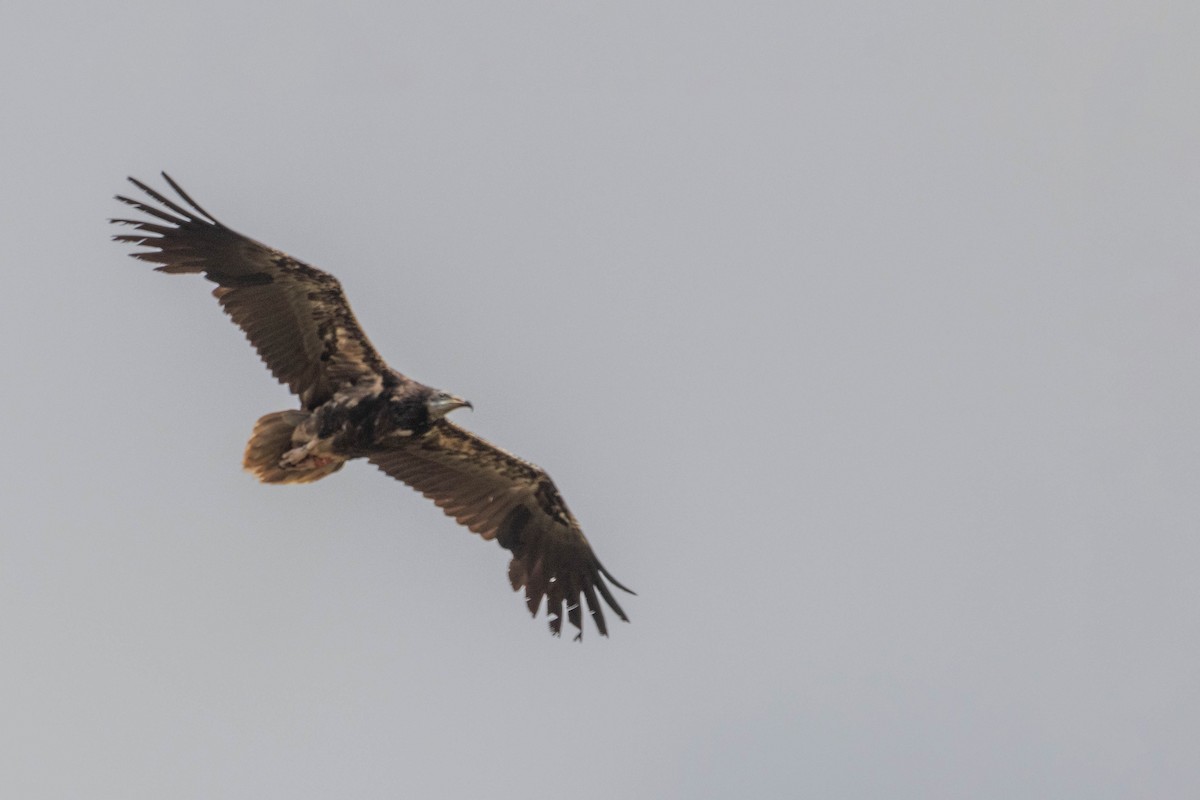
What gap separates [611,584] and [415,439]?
3259mm

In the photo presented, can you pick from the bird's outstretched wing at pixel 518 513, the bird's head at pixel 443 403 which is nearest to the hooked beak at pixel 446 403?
the bird's head at pixel 443 403

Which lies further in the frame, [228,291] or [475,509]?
[475,509]

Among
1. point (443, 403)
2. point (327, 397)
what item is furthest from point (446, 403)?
point (327, 397)

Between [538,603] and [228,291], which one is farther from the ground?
[228,291]

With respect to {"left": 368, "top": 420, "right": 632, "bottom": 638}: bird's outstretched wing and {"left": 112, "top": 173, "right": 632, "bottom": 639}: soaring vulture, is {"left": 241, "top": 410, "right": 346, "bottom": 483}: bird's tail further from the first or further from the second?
{"left": 368, "top": 420, "right": 632, "bottom": 638}: bird's outstretched wing

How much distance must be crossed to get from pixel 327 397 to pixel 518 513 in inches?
125

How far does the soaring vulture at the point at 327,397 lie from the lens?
24.2m

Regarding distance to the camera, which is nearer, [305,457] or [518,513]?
[305,457]

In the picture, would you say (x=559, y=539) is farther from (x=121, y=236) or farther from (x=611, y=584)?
(x=121, y=236)

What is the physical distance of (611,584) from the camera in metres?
25.9

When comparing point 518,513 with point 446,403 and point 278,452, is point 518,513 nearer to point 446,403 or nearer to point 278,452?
point 446,403

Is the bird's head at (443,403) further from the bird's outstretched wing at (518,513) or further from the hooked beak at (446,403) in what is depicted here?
the bird's outstretched wing at (518,513)

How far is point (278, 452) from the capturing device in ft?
81.2

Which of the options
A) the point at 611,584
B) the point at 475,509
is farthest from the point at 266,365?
the point at 611,584
